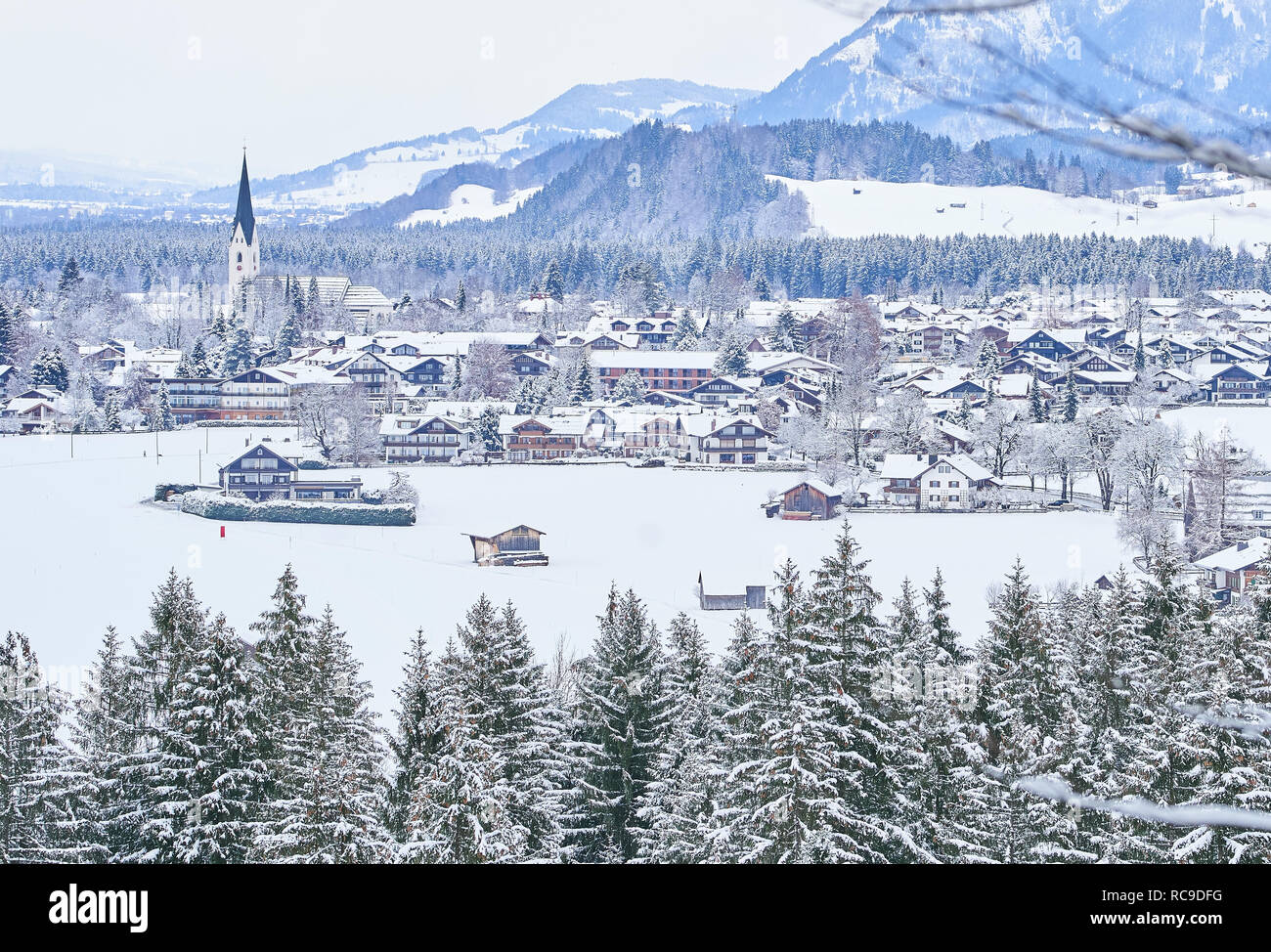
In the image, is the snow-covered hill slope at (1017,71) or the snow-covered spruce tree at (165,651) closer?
the snow-covered hill slope at (1017,71)

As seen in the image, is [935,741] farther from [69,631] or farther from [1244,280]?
[1244,280]

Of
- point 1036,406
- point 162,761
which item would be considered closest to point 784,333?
point 1036,406

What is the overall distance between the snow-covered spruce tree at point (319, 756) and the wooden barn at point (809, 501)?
9504 millimetres

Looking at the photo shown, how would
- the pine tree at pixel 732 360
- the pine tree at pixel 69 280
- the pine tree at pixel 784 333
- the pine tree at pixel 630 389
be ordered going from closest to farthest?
the pine tree at pixel 630 389 < the pine tree at pixel 732 360 < the pine tree at pixel 784 333 < the pine tree at pixel 69 280

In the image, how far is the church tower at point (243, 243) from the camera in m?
38.8

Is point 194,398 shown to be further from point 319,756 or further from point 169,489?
point 319,756

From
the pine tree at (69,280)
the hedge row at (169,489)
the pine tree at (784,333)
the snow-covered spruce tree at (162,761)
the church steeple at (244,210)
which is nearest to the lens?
the snow-covered spruce tree at (162,761)

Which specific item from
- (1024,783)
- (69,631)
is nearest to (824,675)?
(1024,783)

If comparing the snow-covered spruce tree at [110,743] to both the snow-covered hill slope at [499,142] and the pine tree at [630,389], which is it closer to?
the pine tree at [630,389]

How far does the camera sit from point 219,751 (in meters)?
4.49

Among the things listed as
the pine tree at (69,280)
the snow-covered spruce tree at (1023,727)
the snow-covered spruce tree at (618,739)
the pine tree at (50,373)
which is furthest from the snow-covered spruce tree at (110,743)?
the pine tree at (69,280)

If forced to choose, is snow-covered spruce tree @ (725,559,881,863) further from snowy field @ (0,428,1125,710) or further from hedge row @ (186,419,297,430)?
hedge row @ (186,419,297,430)

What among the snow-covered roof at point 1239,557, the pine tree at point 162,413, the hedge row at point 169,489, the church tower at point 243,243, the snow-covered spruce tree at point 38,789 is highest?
the church tower at point 243,243

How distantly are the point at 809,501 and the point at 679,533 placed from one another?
6.81 ft
